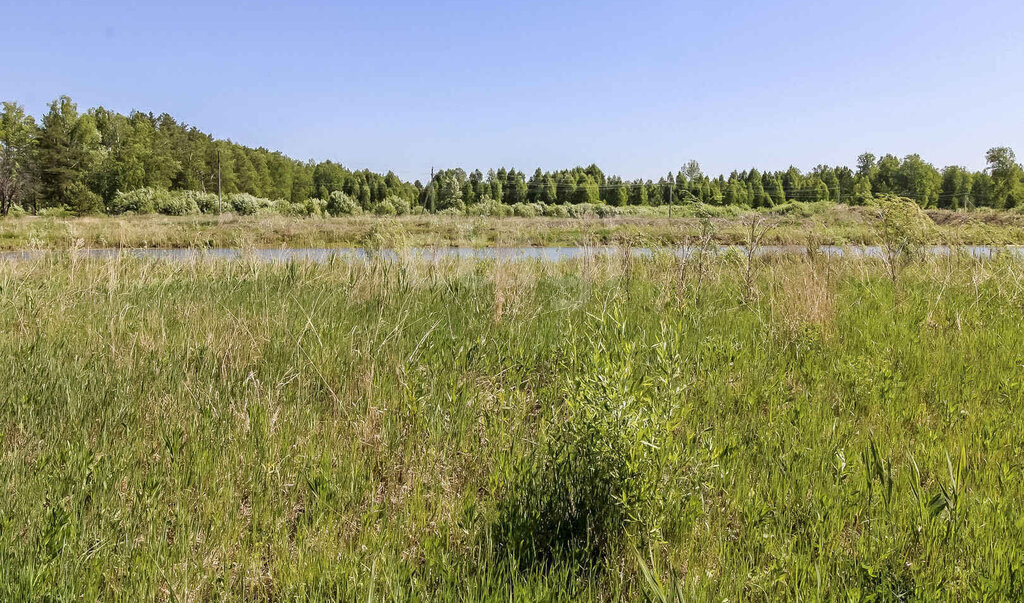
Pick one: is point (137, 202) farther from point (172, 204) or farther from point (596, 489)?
point (596, 489)

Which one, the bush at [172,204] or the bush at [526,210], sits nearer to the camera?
the bush at [172,204]

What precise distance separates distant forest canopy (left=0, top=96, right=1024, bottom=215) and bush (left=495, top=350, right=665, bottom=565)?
5007 cm

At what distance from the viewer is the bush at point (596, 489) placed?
1597mm

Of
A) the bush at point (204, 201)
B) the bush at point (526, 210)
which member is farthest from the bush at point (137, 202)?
the bush at point (526, 210)

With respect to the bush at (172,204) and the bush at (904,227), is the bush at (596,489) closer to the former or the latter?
the bush at (904,227)

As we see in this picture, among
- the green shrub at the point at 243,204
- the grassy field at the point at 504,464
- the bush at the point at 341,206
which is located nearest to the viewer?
the grassy field at the point at 504,464

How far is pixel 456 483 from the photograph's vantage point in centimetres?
213

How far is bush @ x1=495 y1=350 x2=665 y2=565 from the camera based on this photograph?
1.60m

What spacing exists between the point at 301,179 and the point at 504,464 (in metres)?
116

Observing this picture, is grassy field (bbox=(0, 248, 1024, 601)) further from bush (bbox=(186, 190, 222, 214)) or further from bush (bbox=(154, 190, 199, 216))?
bush (bbox=(186, 190, 222, 214))

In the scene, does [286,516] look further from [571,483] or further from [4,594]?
[571,483]

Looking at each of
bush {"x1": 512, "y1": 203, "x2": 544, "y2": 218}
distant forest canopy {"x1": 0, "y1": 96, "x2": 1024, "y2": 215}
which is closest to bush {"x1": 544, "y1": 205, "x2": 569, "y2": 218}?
bush {"x1": 512, "y1": 203, "x2": 544, "y2": 218}

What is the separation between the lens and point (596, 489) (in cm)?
170

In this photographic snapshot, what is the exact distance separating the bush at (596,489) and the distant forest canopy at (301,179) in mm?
50072
